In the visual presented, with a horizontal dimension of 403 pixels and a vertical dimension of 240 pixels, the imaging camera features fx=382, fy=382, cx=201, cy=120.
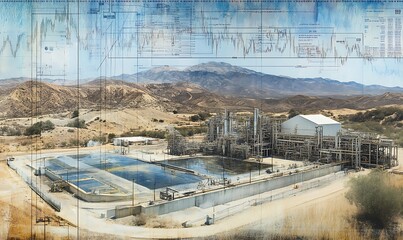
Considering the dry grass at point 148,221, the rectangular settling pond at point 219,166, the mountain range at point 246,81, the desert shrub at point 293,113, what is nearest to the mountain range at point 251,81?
the mountain range at point 246,81

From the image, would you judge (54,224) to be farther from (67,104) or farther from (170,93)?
(170,93)

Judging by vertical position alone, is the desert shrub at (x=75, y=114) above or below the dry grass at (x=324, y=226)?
above

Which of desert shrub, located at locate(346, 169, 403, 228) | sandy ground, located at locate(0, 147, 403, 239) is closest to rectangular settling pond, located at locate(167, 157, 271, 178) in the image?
sandy ground, located at locate(0, 147, 403, 239)

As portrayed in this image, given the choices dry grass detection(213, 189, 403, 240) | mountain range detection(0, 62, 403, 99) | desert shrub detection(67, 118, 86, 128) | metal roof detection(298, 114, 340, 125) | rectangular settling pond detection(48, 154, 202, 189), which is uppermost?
mountain range detection(0, 62, 403, 99)

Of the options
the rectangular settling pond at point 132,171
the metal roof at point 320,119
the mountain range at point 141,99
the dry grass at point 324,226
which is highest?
A: the mountain range at point 141,99

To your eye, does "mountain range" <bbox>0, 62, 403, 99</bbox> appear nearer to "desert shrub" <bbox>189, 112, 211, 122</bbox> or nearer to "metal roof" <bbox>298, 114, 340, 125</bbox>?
"metal roof" <bbox>298, 114, 340, 125</bbox>

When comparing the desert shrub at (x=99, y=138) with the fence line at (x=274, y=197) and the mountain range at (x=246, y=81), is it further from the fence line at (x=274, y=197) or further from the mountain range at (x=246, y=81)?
the fence line at (x=274, y=197)

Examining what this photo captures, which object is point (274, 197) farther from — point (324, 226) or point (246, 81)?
point (246, 81)
